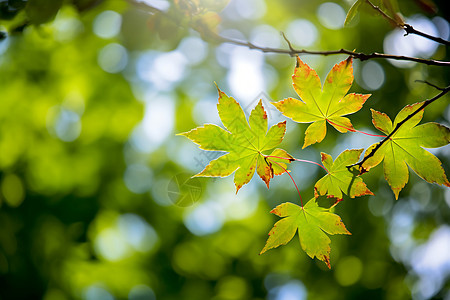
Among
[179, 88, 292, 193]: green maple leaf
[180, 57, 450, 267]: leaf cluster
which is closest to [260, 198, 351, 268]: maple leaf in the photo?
[180, 57, 450, 267]: leaf cluster

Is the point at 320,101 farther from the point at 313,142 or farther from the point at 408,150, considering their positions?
the point at 408,150

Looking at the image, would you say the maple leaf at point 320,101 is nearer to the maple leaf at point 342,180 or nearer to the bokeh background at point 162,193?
the maple leaf at point 342,180

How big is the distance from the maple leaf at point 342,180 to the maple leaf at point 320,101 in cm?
7

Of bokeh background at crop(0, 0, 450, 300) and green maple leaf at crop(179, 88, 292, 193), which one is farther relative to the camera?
bokeh background at crop(0, 0, 450, 300)

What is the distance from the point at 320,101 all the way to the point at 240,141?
0.23m

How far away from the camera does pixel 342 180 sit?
0.79 meters

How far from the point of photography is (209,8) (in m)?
0.87

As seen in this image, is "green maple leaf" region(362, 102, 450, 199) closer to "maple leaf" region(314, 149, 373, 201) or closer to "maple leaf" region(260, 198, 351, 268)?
"maple leaf" region(314, 149, 373, 201)

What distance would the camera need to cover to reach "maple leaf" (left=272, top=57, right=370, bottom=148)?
0.77 m

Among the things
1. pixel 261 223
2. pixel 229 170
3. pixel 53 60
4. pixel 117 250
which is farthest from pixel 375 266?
pixel 53 60

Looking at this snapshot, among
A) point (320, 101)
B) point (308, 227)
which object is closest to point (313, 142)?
point (320, 101)

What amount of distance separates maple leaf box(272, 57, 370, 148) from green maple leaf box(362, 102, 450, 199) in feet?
0.22

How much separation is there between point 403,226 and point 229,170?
6.99 metres

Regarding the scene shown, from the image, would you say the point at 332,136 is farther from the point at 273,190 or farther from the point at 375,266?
the point at 375,266
